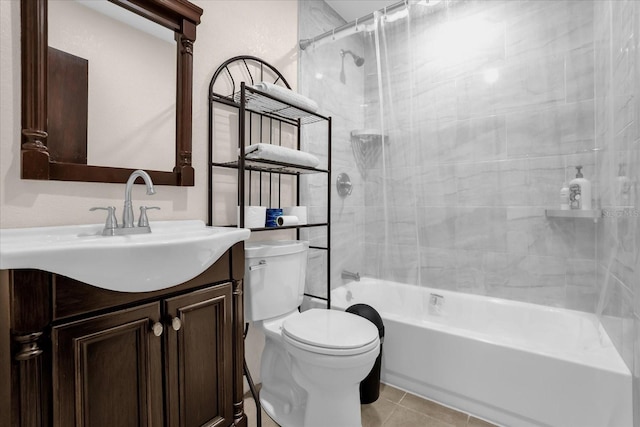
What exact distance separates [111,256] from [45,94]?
0.70 m

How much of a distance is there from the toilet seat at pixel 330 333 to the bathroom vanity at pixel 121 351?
25 centimetres

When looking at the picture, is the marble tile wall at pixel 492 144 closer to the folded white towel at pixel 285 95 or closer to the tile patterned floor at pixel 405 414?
the folded white towel at pixel 285 95

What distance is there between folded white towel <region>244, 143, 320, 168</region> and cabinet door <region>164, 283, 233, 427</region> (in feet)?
2.07

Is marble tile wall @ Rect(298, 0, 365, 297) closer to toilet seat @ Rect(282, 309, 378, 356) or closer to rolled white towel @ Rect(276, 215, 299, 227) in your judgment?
rolled white towel @ Rect(276, 215, 299, 227)

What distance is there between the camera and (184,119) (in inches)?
57.1

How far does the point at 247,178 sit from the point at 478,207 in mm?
1588

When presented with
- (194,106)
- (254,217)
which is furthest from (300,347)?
(194,106)

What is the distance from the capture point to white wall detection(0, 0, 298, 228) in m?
1.01

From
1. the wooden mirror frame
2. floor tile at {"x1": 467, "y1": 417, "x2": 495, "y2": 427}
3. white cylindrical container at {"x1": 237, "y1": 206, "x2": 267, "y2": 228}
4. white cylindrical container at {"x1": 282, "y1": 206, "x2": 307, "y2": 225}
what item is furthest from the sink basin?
floor tile at {"x1": 467, "y1": 417, "x2": 495, "y2": 427}

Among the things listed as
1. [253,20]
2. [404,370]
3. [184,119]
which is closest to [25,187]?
[184,119]

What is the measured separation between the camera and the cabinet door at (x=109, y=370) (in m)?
0.80

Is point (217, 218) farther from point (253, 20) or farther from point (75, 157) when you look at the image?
point (253, 20)

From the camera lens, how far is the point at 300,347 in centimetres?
133

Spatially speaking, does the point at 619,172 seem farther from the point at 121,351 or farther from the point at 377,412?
the point at 121,351
